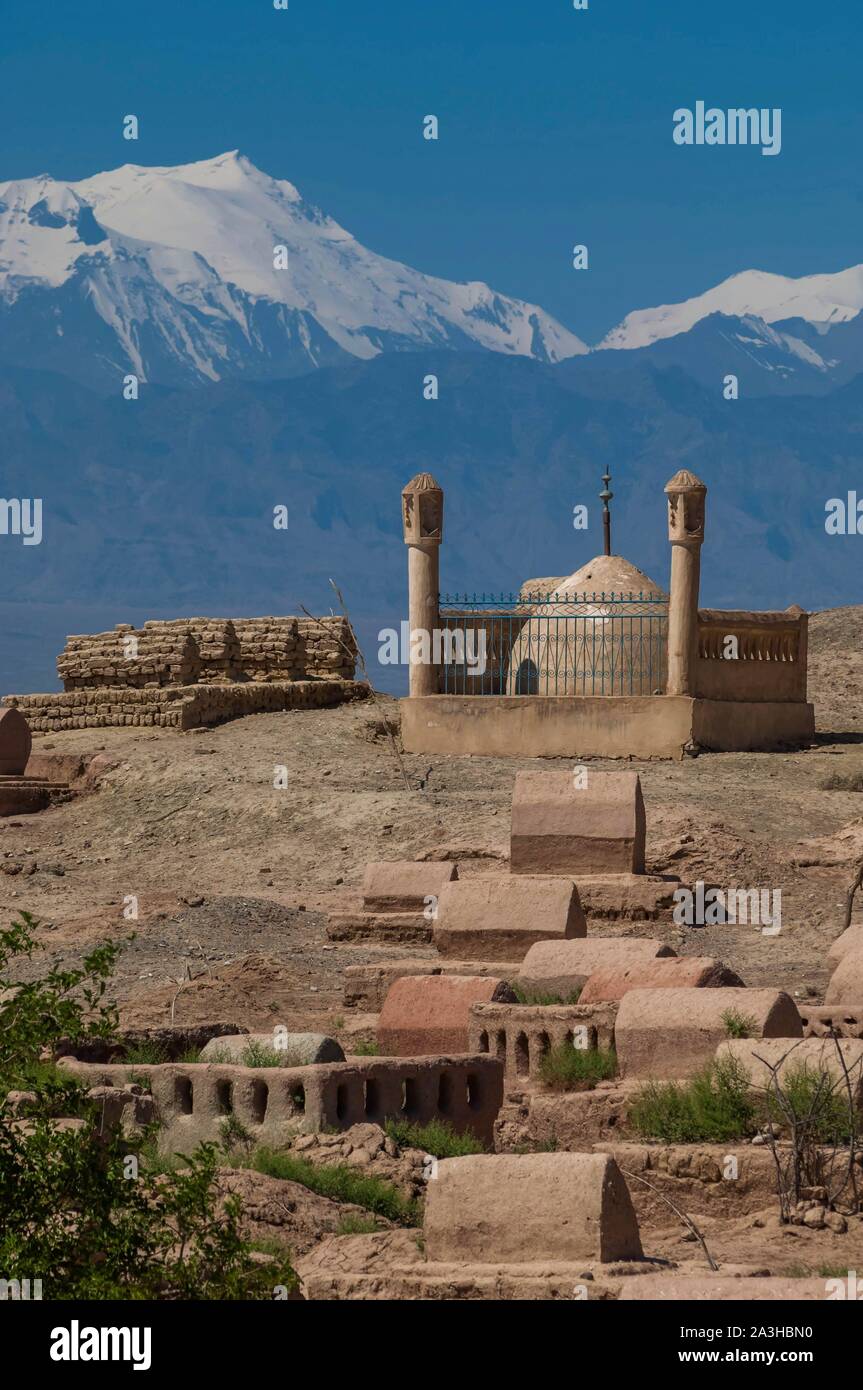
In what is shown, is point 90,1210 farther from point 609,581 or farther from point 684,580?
point 609,581

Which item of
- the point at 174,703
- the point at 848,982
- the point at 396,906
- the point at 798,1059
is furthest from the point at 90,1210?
the point at 174,703

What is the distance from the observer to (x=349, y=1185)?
10.4 metres

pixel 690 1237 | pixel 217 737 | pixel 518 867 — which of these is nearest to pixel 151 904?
pixel 518 867

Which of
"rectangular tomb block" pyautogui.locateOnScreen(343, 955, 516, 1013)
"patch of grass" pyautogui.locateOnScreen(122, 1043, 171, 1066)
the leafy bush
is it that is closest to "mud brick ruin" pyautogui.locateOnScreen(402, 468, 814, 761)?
"rectangular tomb block" pyautogui.locateOnScreen(343, 955, 516, 1013)

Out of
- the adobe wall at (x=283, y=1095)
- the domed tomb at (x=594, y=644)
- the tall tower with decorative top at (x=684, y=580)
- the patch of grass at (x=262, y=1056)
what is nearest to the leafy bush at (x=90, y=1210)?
the adobe wall at (x=283, y=1095)

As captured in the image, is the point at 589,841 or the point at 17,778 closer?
the point at 589,841

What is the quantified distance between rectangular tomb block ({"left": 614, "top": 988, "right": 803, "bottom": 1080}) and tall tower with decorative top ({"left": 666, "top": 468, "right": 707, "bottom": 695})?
15.0 metres

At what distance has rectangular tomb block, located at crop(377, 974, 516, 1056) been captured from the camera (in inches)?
530

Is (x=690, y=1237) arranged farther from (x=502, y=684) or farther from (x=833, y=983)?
(x=502, y=684)

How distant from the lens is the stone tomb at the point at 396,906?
18766 mm

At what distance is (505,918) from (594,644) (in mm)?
11641

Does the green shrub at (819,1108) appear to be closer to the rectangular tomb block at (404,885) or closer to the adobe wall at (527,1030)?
the adobe wall at (527,1030)

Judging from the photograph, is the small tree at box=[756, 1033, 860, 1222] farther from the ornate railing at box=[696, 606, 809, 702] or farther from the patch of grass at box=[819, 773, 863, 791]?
the ornate railing at box=[696, 606, 809, 702]

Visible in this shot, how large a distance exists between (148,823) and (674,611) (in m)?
6.43
